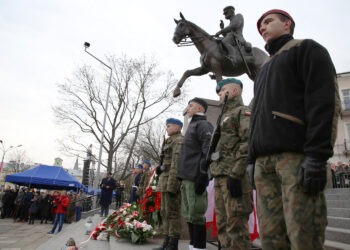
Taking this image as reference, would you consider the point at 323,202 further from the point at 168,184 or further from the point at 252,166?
the point at 168,184

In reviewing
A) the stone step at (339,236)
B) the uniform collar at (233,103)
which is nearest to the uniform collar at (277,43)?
the uniform collar at (233,103)

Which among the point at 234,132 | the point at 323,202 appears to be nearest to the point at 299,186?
the point at 323,202

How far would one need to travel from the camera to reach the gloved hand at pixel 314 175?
4.58ft

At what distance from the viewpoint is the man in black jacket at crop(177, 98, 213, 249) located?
10.8ft

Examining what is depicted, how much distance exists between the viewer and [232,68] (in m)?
6.90

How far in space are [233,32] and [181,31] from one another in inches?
55.5

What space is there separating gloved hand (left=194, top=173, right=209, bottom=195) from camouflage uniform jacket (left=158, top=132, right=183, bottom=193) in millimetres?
690

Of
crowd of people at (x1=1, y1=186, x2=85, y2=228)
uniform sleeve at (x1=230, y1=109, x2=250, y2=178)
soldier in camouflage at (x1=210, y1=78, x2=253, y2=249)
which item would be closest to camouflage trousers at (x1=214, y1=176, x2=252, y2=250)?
soldier in camouflage at (x1=210, y1=78, x2=253, y2=249)

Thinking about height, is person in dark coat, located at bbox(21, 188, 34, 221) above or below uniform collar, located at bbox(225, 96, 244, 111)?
below

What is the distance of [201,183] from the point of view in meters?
3.21

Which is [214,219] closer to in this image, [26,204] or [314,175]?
[314,175]

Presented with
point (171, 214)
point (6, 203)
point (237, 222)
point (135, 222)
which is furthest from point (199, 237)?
point (6, 203)

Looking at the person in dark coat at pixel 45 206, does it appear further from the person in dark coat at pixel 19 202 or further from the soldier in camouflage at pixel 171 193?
the soldier in camouflage at pixel 171 193

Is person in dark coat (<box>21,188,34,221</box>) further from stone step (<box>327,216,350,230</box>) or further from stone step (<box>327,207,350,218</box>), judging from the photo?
stone step (<box>327,216,350,230</box>)
